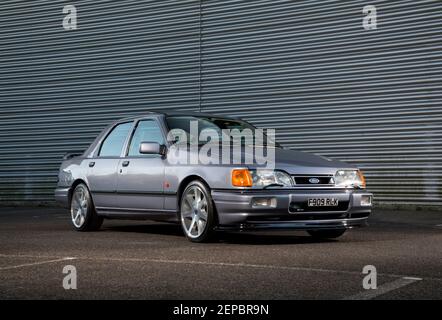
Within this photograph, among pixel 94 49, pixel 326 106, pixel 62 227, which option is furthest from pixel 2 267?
pixel 94 49

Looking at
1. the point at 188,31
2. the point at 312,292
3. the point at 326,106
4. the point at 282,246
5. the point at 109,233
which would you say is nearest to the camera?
the point at 312,292

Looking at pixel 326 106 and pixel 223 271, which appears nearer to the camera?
pixel 223 271

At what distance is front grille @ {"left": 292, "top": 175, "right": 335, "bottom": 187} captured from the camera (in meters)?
7.38

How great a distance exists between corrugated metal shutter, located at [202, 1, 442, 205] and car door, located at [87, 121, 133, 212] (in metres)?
5.48

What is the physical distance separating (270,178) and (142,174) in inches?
69.7

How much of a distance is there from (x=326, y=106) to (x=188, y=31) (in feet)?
11.8

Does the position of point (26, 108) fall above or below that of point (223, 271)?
above

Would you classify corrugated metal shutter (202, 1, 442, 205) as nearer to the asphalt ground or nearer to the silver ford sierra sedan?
the asphalt ground

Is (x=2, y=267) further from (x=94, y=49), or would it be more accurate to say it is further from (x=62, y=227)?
(x=94, y=49)

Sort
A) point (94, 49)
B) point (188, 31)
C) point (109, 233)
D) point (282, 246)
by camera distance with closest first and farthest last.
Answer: point (282, 246) → point (109, 233) → point (188, 31) → point (94, 49)

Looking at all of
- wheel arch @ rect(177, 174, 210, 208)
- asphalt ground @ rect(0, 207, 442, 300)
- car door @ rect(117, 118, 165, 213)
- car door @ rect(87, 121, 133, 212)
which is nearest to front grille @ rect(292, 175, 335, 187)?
asphalt ground @ rect(0, 207, 442, 300)

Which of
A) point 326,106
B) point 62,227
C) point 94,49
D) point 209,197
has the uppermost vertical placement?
point 94,49

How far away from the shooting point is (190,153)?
7727 mm

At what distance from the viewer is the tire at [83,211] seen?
9336 mm
